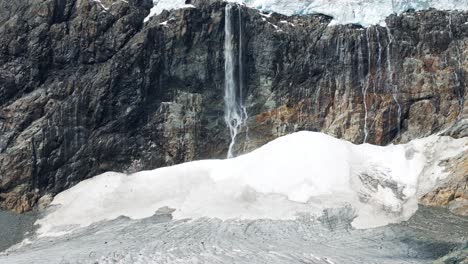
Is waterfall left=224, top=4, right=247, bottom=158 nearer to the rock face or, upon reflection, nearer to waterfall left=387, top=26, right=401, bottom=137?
the rock face

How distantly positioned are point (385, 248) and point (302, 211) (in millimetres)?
4821

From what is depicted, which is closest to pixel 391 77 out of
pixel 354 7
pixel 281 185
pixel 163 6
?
pixel 354 7

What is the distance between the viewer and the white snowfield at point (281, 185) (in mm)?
26562

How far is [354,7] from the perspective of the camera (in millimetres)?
34844

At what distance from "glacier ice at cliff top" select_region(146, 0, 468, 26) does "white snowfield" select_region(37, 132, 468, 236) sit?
767cm

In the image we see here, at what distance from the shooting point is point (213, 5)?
110 feet

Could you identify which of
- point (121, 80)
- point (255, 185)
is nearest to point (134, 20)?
point (121, 80)

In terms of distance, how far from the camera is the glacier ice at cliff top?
34469mm

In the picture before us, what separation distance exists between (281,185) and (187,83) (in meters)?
8.41

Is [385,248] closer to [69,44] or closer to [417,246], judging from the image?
[417,246]

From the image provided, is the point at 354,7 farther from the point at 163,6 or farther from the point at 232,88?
the point at 163,6

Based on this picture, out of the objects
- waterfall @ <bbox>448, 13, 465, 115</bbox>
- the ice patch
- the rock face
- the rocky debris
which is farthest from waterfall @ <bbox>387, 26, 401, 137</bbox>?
the ice patch

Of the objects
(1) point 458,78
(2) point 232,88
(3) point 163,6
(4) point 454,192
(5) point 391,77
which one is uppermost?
(3) point 163,6

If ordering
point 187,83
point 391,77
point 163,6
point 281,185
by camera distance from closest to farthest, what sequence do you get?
1. point 281,185
2. point 187,83
3. point 163,6
4. point 391,77
